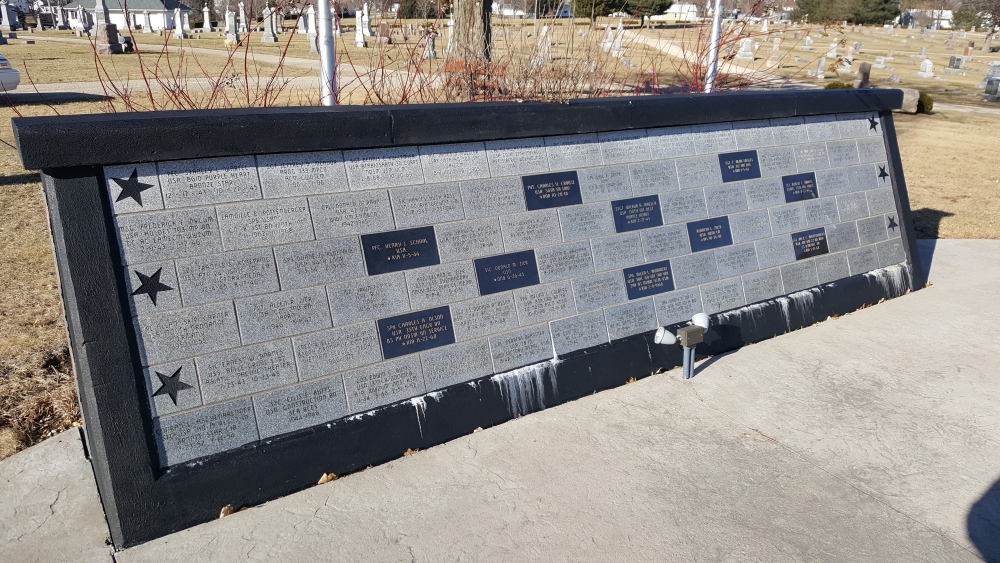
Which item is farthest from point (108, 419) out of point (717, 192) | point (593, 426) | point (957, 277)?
point (957, 277)

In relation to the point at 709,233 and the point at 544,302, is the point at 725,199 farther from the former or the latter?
the point at 544,302

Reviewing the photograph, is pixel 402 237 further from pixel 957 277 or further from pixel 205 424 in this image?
pixel 957 277

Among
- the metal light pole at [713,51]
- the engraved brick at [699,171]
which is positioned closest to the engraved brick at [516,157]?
the engraved brick at [699,171]

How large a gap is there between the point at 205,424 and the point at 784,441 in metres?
3.35

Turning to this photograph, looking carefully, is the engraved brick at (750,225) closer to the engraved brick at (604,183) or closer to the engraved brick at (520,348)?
the engraved brick at (604,183)

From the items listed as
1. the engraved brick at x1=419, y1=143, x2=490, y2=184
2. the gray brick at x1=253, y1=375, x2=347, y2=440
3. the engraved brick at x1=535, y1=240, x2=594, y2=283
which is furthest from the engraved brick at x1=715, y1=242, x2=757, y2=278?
the gray brick at x1=253, y1=375, x2=347, y2=440

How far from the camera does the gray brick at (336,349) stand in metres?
4.20

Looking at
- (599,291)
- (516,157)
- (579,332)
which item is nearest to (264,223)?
(516,157)

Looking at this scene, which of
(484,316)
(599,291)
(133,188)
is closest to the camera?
(133,188)

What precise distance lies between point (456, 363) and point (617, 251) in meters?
1.57

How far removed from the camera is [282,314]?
415 cm

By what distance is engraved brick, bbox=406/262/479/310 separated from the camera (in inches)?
182

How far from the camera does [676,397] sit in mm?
5242

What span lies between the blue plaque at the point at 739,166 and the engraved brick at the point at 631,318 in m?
1.45
